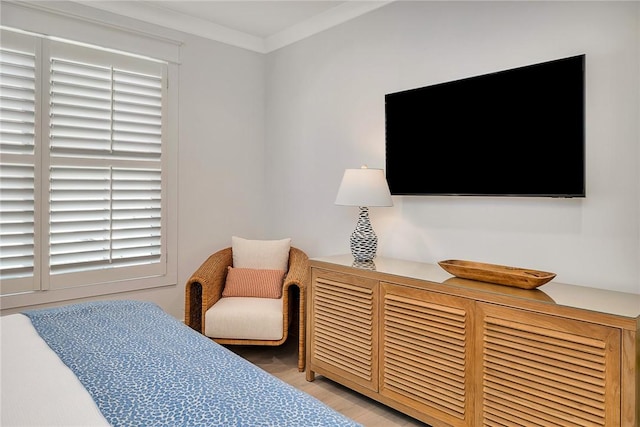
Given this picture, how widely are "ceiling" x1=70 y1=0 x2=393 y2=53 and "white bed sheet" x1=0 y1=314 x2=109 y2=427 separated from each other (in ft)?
8.45

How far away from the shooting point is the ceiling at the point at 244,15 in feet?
10.4

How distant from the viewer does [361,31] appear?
10.3 ft

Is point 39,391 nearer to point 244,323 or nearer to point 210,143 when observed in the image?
point 244,323

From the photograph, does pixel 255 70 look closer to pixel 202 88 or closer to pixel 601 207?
pixel 202 88

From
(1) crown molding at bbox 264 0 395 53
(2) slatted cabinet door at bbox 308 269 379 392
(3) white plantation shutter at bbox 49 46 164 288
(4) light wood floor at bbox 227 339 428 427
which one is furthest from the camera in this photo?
(1) crown molding at bbox 264 0 395 53

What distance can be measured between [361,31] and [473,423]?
2.58 meters

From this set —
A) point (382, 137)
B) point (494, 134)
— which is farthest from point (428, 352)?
point (382, 137)

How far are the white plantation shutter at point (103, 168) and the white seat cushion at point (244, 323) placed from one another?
0.76m

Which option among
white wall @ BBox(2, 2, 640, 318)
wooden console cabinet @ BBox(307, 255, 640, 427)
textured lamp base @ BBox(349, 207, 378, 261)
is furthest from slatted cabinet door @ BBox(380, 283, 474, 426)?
white wall @ BBox(2, 2, 640, 318)

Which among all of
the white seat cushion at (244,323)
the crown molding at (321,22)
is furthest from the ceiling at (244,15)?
the white seat cushion at (244,323)

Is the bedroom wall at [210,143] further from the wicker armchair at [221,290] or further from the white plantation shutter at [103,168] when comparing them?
the wicker armchair at [221,290]

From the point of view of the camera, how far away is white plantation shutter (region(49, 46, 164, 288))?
115 inches

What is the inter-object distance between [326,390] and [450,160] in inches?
62.6

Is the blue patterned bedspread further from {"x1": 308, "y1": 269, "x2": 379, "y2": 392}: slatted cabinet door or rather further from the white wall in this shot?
the white wall
